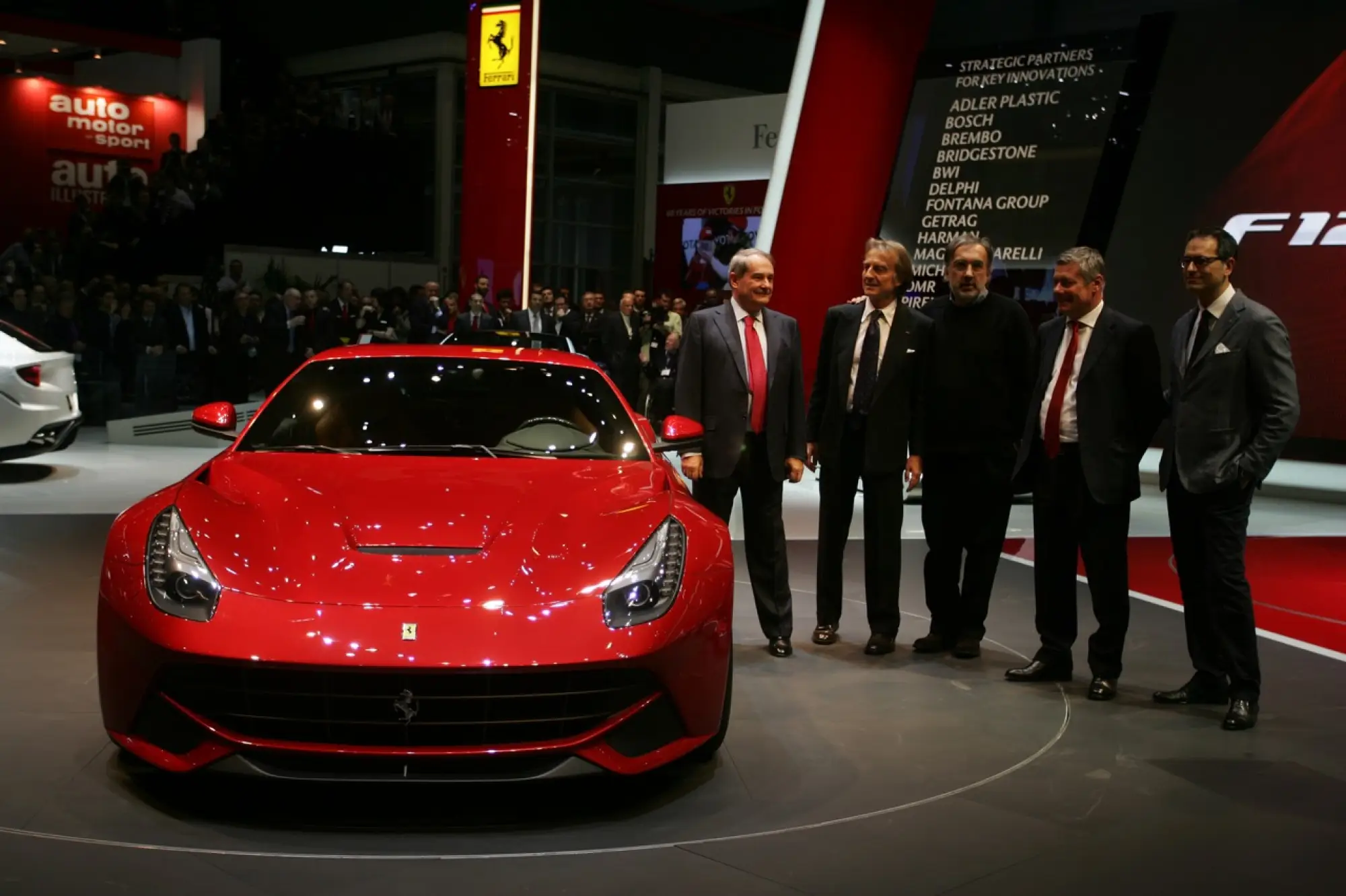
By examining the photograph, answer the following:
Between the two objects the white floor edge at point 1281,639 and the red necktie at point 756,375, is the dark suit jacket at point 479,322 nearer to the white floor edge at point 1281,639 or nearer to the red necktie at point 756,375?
the white floor edge at point 1281,639

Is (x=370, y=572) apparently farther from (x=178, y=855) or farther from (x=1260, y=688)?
(x=1260, y=688)

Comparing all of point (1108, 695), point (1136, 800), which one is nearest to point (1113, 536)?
point (1108, 695)

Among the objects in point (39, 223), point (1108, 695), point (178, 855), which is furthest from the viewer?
point (39, 223)

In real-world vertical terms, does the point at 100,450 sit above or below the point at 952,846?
below

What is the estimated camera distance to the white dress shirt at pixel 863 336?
18.4ft

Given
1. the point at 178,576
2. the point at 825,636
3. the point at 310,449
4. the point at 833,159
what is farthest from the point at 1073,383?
the point at 833,159

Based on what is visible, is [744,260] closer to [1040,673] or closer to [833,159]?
[1040,673]

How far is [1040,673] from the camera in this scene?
5.29m

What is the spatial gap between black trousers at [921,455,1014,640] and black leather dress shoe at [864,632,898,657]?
24cm

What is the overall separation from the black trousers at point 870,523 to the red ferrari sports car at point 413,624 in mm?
1605

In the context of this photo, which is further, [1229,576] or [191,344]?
[191,344]

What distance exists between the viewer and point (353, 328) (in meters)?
16.7

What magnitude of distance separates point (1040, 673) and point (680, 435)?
1713 millimetres

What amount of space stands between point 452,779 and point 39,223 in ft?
73.0
